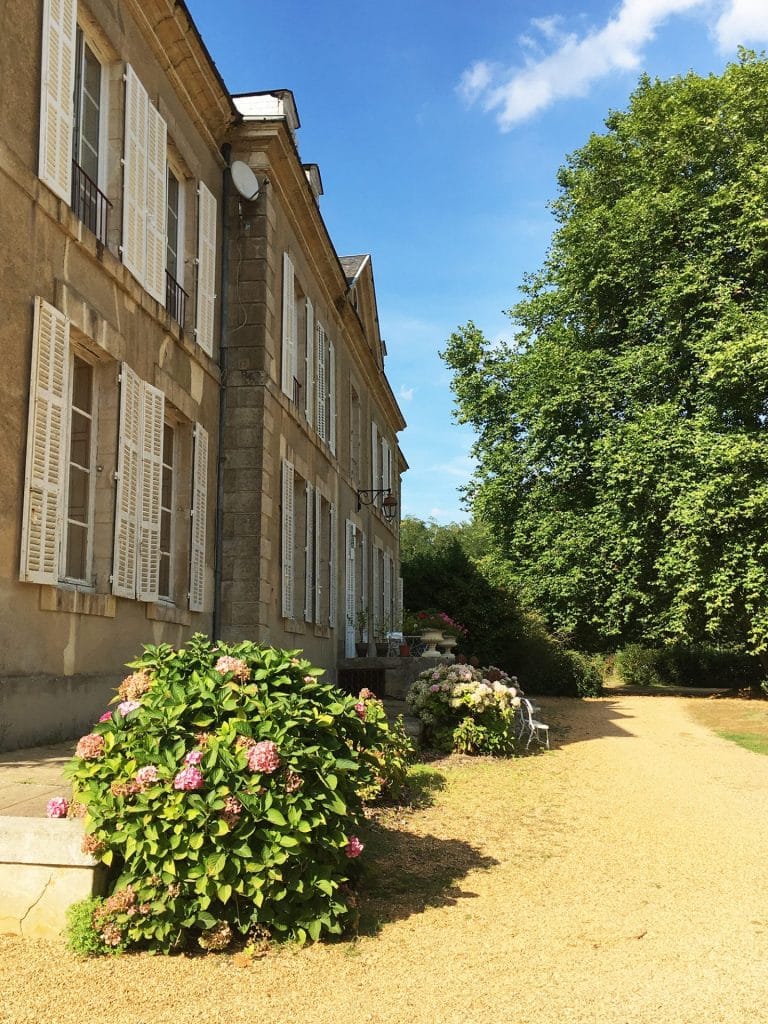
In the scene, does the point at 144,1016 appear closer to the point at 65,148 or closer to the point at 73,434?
the point at 73,434

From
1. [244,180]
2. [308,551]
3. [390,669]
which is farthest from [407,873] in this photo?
[390,669]

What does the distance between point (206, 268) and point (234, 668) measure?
21.3ft

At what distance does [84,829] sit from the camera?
3275 millimetres

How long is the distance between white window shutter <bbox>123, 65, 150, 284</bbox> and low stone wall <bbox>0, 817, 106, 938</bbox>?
507cm

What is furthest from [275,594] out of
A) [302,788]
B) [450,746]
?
[302,788]

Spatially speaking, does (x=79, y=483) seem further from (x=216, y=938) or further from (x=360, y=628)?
(x=360, y=628)

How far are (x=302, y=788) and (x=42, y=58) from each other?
5280mm

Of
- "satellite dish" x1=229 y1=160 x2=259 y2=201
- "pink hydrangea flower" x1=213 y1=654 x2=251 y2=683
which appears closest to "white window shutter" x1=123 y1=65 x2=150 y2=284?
"satellite dish" x1=229 y1=160 x2=259 y2=201

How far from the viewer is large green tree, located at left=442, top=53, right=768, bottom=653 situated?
1644cm

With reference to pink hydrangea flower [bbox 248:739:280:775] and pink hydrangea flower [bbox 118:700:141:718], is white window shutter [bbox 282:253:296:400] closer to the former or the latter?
pink hydrangea flower [bbox 118:700:141:718]

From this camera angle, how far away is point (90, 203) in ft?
22.5

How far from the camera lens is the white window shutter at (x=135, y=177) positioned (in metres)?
7.22

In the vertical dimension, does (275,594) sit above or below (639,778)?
above

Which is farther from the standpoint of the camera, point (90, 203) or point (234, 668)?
point (90, 203)
